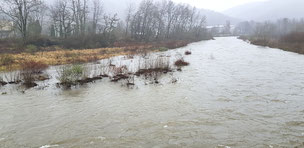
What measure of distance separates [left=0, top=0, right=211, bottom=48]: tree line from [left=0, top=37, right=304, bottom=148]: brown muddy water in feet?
84.3

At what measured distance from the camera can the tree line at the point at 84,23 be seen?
34.0 m

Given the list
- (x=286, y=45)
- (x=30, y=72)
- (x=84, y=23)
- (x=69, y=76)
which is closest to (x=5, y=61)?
(x=30, y=72)

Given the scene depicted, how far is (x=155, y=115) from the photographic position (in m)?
7.42

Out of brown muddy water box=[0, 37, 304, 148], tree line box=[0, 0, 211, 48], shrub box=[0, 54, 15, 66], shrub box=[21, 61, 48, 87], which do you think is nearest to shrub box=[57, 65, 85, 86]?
brown muddy water box=[0, 37, 304, 148]

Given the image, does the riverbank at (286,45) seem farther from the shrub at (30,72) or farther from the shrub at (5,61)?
the shrub at (5,61)

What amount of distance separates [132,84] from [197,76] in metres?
5.29

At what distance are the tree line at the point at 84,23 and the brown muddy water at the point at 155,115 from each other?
2568cm

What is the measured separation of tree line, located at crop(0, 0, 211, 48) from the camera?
1340 inches

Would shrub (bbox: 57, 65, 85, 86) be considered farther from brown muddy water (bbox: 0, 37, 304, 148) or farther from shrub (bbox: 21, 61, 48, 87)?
shrub (bbox: 21, 61, 48, 87)

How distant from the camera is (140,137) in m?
5.77

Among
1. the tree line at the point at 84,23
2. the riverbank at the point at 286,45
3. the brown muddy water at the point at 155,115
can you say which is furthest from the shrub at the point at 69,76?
the riverbank at the point at 286,45

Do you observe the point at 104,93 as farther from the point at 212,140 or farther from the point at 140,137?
the point at 212,140

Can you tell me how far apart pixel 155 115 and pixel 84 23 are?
45942mm

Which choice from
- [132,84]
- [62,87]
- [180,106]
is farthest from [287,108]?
[62,87]
